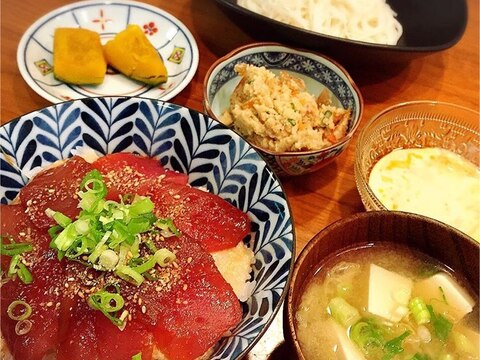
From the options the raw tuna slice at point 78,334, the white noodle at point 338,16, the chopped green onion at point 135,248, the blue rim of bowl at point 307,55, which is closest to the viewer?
the raw tuna slice at point 78,334

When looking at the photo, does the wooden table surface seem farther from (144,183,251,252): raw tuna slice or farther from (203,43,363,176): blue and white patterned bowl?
(144,183,251,252): raw tuna slice

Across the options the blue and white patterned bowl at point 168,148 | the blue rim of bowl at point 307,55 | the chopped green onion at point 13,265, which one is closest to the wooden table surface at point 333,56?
the blue rim of bowl at point 307,55

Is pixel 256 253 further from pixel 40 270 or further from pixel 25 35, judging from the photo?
pixel 25 35

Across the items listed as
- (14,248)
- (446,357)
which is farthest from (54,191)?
(446,357)

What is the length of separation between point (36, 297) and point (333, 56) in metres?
1.39

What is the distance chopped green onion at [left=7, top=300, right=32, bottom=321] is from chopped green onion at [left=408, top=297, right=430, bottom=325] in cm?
88

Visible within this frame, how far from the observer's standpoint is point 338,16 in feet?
7.22

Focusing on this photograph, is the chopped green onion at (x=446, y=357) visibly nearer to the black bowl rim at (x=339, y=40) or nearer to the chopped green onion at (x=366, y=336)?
the chopped green onion at (x=366, y=336)

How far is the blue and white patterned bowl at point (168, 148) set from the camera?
4.44 ft

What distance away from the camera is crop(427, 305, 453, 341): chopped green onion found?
4.03 ft

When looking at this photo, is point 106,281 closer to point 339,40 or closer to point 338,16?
point 339,40

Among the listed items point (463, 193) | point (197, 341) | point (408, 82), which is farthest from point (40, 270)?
point (408, 82)

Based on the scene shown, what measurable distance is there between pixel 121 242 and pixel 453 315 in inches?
31.9

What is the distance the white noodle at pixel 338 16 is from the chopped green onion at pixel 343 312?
1251 millimetres
